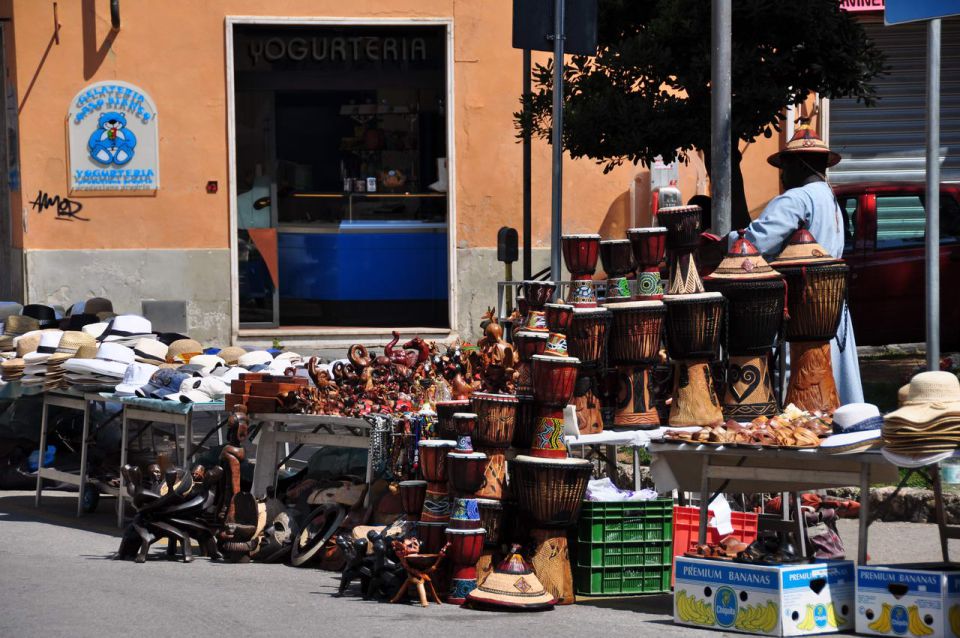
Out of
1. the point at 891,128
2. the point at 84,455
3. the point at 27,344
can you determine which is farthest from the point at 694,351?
the point at 891,128

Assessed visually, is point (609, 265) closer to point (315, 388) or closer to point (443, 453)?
point (443, 453)

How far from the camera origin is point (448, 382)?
829cm

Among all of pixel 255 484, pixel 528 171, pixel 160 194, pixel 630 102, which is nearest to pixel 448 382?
pixel 255 484

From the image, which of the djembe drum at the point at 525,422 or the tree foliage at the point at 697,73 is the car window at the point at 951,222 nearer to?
the tree foliage at the point at 697,73

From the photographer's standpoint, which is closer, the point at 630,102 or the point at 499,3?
the point at 630,102

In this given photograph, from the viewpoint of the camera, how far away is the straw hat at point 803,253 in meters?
7.35

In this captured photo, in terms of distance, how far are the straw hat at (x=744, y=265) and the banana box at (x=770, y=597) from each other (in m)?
1.55

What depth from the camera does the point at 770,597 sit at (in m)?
6.08

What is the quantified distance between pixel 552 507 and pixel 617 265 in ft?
4.75

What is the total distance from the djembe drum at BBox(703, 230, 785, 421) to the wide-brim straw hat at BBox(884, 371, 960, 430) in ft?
3.80

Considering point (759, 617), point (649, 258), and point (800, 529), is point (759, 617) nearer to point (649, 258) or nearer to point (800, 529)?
point (800, 529)

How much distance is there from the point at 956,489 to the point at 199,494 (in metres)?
4.30

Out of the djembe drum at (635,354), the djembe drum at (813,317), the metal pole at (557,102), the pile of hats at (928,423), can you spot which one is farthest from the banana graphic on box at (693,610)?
the metal pole at (557,102)

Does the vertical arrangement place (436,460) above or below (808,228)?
below
